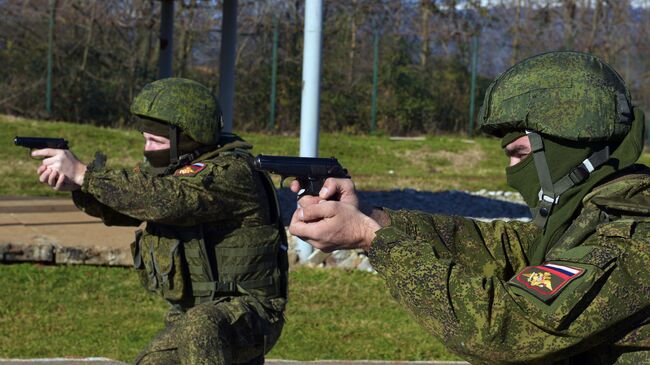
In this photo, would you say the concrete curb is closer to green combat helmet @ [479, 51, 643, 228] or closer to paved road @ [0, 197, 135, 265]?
paved road @ [0, 197, 135, 265]

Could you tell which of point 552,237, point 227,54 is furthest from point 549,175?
point 227,54

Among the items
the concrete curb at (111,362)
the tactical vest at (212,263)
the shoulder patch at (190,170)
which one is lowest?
the concrete curb at (111,362)

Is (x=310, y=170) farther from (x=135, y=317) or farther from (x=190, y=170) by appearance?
(x=135, y=317)

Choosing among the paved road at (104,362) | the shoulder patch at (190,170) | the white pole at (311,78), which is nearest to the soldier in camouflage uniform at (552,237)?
the shoulder patch at (190,170)

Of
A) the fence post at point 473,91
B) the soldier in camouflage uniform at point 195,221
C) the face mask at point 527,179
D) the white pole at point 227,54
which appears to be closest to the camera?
the face mask at point 527,179

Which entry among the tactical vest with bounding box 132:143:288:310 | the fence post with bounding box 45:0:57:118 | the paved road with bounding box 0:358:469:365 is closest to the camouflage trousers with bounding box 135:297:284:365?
the tactical vest with bounding box 132:143:288:310

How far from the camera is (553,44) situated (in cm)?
2875

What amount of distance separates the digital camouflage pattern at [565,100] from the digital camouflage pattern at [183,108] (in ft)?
9.07

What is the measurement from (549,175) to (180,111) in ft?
9.76

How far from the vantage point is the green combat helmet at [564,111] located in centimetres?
285

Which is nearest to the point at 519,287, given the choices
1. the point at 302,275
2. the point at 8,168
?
the point at 302,275

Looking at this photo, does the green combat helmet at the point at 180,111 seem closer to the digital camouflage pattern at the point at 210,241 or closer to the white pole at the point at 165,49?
the digital camouflage pattern at the point at 210,241

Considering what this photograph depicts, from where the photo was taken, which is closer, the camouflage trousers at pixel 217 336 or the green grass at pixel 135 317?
the camouflage trousers at pixel 217 336

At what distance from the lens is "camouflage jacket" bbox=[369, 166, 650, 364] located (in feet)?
8.33
